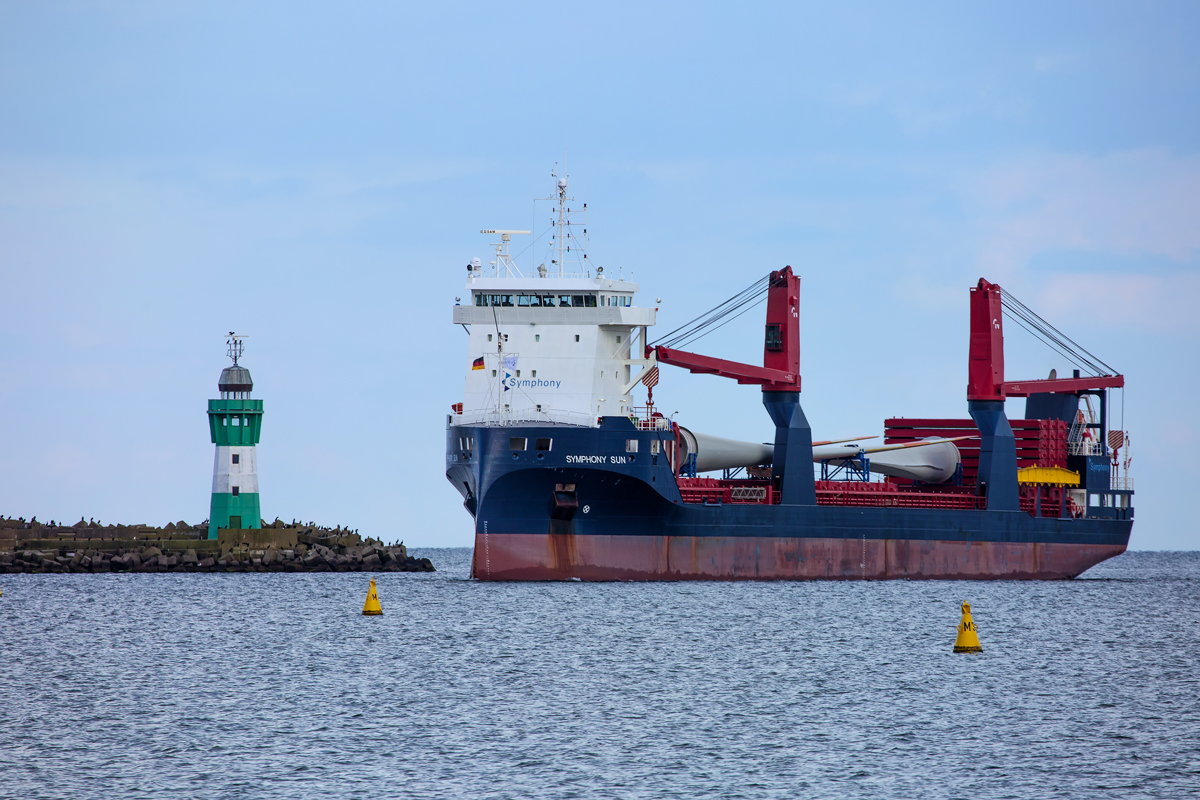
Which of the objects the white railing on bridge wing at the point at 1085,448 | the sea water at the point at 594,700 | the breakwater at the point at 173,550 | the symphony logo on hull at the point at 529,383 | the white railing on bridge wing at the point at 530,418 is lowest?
the sea water at the point at 594,700

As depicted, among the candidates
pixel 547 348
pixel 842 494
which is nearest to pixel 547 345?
pixel 547 348

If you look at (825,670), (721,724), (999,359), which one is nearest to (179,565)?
(999,359)

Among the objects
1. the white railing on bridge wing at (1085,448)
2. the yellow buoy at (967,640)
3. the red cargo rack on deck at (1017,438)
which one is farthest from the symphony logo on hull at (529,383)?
the white railing on bridge wing at (1085,448)

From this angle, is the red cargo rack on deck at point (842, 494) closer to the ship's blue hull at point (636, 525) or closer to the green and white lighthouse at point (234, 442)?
the ship's blue hull at point (636, 525)

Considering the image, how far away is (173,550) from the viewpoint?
53094mm

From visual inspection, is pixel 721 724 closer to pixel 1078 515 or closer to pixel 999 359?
pixel 999 359

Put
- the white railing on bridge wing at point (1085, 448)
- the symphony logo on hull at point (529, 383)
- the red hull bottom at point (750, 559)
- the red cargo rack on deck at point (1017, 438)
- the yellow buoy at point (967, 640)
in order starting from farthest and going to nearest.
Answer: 1. the white railing on bridge wing at point (1085, 448)
2. the red cargo rack on deck at point (1017, 438)
3. the symphony logo on hull at point (529, 383)
4. the red hull bottom at point (750, 559)
5. the yellow buoy at point (967, 640)

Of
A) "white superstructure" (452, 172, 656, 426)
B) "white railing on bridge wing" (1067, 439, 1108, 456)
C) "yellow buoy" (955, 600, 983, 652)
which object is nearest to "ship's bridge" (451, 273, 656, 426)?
"white superstructure" (452, 172, 656, 426)

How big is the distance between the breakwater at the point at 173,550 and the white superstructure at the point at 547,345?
15421mm

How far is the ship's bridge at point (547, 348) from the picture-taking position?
131ft

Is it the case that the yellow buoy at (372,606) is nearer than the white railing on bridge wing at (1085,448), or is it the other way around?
the yellow buoy at (372,606)

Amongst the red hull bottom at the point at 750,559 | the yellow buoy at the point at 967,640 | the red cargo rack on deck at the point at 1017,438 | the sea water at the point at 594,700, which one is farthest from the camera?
the red cargo rack on deck at the point at 1017,438

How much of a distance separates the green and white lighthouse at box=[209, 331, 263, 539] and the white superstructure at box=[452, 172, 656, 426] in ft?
44.2

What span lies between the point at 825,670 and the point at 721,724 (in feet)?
18.6
